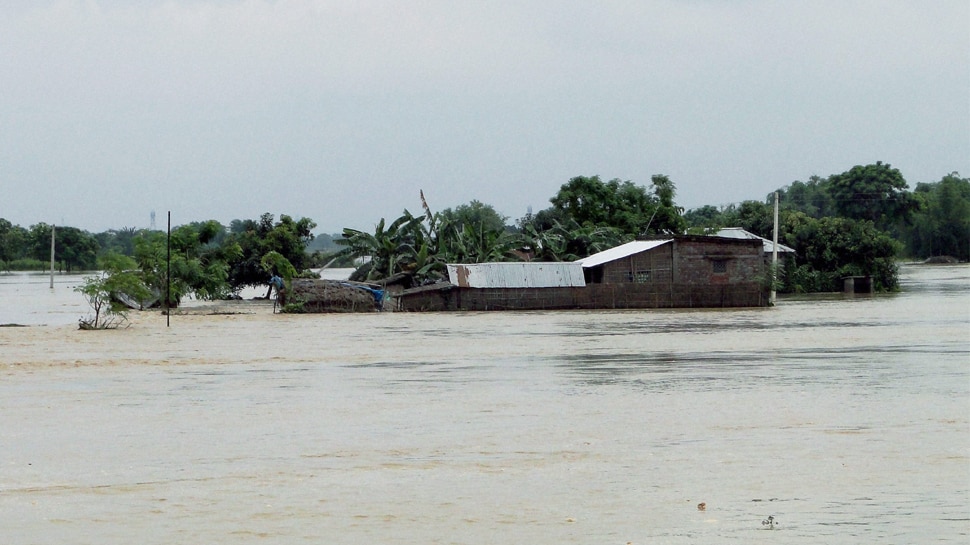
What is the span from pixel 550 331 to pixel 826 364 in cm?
969

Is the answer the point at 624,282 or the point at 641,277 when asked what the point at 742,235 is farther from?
the point at 624,282

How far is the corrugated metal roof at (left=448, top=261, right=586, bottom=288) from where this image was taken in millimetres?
35188

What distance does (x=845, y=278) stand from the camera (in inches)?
1854

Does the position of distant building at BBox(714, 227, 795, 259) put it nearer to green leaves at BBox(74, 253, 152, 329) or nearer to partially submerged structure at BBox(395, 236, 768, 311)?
partially submerged structure at BBox(395, 236, 768, 311)

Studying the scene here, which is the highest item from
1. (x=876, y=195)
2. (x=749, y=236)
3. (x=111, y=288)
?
(x=876, y=195)

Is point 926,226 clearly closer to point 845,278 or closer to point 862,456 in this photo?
point 845,278

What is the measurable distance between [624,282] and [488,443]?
2665 cm

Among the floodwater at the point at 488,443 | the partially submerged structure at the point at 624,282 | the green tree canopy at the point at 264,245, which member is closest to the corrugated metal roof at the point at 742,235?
the partially submerged structure at the point at 624,282

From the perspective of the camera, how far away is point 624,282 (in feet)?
119

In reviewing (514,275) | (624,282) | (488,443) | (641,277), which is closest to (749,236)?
(641,277)

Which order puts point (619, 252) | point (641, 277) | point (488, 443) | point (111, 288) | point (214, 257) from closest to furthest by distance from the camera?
point (488, 443) < point (111, 288) < point (641, 277) < point (619, 252) < point (214, 257)

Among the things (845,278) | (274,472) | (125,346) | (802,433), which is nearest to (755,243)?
(845,278)

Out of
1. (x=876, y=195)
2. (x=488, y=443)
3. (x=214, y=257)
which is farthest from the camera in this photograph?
(x=876, y=195)

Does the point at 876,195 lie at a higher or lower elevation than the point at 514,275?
higher
